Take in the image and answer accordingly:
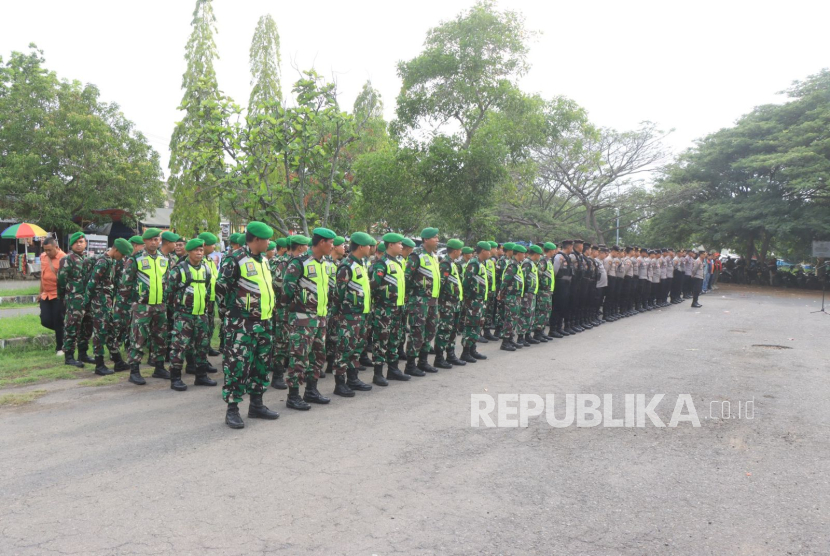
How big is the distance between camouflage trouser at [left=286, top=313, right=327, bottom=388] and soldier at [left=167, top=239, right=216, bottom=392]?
1.64m

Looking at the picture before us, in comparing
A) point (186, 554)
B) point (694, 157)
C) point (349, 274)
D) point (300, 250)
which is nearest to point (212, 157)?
point (300, 250)

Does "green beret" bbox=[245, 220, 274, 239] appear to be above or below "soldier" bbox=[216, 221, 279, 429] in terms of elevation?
above

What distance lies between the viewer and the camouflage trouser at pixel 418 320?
297 inches

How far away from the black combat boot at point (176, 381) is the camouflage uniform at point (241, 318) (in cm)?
169

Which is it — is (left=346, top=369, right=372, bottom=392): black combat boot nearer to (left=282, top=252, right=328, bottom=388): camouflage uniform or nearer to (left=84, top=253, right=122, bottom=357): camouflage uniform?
(left=282, top=252, right=328, bottom=388): camouflage uniform

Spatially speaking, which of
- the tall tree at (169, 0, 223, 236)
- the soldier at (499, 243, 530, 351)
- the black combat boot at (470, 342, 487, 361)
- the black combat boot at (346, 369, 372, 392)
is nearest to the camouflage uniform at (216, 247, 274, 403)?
the black combat boot at (346, 369, 372, 392)

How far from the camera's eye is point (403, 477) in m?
4.14

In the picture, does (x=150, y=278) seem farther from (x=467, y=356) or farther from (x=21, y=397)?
(x=467, y=356)

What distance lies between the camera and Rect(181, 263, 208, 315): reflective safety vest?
673 centimetres

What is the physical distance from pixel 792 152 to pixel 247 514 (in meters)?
29.3

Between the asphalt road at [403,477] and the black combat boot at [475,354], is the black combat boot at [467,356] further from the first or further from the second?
the asphalt road at [403,477]

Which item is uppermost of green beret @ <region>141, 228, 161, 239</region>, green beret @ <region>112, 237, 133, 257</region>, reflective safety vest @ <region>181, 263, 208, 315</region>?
green beret @ <region>141, 228, 161, 239</region>

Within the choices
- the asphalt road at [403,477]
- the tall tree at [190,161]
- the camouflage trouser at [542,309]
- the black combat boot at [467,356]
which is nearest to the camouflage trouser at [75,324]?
the asphalt road at [403,477]

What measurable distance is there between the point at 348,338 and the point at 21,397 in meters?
3.63
